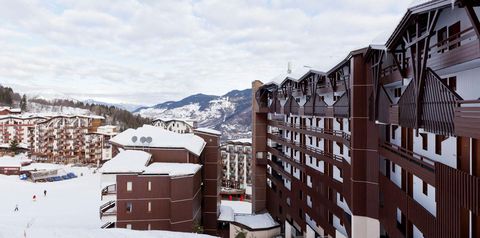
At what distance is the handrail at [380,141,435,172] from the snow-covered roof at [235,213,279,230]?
76.7ft

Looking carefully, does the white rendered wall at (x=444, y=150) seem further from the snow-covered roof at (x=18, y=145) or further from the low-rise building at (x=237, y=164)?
the snow-covered roof at (x=18, y=145)

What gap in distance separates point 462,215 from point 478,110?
3368 mm

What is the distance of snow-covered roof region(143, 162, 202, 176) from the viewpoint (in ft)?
96.1

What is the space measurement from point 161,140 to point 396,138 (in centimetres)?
2429

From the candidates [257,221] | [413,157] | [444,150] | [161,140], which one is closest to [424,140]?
[413,157]

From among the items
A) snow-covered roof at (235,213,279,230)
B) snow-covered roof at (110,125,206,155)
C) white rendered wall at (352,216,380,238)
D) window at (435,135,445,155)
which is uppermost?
window at (435,135,445,155)

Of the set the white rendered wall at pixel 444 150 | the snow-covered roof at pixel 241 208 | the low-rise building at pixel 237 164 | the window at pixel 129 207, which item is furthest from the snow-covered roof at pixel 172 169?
the low-rise building at pixel 237 164

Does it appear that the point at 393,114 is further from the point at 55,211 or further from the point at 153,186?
the point at 55,211

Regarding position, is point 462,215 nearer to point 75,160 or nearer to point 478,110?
point 478,110

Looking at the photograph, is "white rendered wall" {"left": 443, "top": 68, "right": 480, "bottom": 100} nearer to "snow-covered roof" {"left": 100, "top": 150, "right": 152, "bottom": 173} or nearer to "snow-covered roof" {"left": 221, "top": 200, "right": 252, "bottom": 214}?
"snow-covered roof" {"left": 100, "top": 150, "right": 152, "bottom": 173}

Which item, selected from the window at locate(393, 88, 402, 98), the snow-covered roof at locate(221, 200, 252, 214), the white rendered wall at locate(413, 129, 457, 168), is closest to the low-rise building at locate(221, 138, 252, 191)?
the snow-covered roof at locate(221, 200, 252, 214)

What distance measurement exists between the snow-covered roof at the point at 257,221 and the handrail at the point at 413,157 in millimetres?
23382

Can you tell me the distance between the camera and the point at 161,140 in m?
34.9

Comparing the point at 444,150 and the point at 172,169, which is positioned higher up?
the point at 444,150
